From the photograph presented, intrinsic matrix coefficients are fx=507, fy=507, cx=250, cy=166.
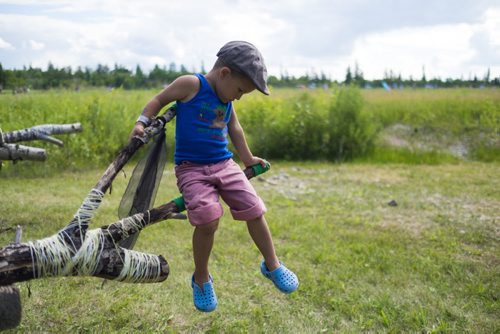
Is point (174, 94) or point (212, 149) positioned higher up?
point (174, 94)

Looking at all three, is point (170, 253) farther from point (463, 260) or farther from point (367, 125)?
point (367, 125)

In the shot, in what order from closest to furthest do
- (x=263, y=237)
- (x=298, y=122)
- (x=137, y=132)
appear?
1. (x=137, y=132)
2. (x=263, y=237)
3. (x=298, y=122)

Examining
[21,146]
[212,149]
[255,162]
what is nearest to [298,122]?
[21,146]

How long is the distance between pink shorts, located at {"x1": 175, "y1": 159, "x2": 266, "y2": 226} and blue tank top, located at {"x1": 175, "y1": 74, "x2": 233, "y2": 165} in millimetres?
57

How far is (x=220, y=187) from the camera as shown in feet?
9.55

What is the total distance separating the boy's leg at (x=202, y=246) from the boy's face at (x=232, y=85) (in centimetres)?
73

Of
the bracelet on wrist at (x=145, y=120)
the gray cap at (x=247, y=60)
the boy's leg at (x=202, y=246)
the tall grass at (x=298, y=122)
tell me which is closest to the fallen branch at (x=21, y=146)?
the bracelet on wrist at (x=145, y=120)

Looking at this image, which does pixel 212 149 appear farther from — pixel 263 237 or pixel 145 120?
pixel 263 237

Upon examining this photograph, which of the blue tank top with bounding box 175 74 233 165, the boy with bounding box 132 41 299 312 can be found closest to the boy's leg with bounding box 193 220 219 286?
the boy with bounding box 132 41 299 312

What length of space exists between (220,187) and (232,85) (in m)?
0.58

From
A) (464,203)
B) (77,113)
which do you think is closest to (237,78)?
(464,203)

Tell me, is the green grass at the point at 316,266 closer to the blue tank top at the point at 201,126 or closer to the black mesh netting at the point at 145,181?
the black mesh netting at the point at 145,181

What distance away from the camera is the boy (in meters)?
2.78

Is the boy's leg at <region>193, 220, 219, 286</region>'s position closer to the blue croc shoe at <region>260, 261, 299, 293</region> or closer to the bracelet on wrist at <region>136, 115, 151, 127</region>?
the blue croc shoe at <region>260, 261, 299, 293</region>
